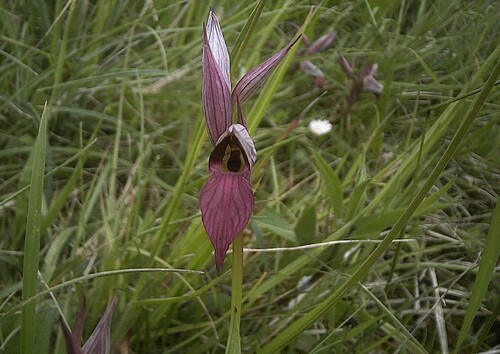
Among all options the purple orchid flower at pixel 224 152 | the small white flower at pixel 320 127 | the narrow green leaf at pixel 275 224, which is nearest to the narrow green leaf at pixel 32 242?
the purple orchid flower at pixel 224 152

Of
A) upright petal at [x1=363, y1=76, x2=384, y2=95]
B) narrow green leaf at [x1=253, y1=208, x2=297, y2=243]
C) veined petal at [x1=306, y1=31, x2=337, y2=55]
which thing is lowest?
narrow green leaf at [x1=253, y1=208, x2=297, y2=243]

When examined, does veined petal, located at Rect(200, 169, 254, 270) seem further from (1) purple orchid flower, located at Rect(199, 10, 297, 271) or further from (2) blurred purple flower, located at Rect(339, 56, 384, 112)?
(2) blurred purple flower, located at Rect(339, 56, 384, 112)

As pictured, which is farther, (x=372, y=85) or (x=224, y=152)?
(x=372, y=85)

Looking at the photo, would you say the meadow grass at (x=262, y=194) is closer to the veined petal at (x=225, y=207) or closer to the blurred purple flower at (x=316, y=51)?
the blurred purple flower at (x=316, y=51)

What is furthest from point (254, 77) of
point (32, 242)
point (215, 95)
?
point (32, 242)

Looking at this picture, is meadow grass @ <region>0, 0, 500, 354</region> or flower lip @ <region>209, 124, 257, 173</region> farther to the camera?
meadow grass @ <region>0, 0, 500, 354</region>

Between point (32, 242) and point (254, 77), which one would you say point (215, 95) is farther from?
point (32, 242)

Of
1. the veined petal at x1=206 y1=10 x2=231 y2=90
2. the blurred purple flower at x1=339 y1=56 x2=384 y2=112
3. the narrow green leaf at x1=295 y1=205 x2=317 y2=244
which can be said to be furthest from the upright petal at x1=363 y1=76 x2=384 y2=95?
the veined petal at x1=206 y1=10 x2=231 y2=90
